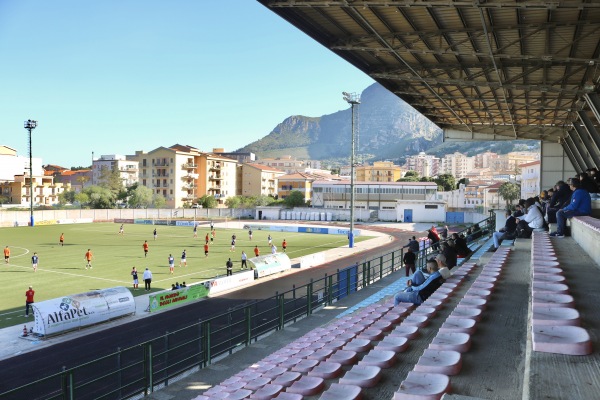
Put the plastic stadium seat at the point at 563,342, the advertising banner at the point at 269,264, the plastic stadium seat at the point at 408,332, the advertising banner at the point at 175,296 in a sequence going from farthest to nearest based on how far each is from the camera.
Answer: the advertising banner at the point at 269,264 < the advertising banner at the point at 175,296 < the plastic stadium seat at the point at 408,332 < the plastic stadium seat at the point at 563,342

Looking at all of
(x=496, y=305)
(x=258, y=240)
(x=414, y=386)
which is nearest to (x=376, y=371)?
(x=414, y=386)

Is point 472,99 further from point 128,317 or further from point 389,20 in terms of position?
point 128,317

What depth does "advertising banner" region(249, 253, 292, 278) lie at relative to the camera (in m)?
29.6

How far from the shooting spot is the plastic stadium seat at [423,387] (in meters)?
3.21

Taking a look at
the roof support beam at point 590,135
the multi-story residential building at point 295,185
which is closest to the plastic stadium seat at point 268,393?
the roof support beam at point 590,135

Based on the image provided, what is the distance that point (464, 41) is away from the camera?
50.1ft

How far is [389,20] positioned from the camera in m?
14.4

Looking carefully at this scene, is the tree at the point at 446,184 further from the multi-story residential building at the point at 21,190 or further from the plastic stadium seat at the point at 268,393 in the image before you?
the plastic stadium seat at the point at 268,393

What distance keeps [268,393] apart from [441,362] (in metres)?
2.11

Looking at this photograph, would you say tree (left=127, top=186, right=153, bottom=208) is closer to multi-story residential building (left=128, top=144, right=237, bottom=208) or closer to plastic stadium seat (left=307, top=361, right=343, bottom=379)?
multi-story residential building (left=128, top=144, right=237, bottom=208)

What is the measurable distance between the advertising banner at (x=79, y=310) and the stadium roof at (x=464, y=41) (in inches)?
528

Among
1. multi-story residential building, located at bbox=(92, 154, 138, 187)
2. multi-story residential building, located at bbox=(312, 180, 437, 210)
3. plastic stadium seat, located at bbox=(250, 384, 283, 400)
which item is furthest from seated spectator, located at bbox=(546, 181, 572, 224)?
multi-story residential building, located at bbox=(92, 154, 138, 187)

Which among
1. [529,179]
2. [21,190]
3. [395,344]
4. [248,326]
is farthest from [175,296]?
[21,190]

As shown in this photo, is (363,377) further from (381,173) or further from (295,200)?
(381,173)
